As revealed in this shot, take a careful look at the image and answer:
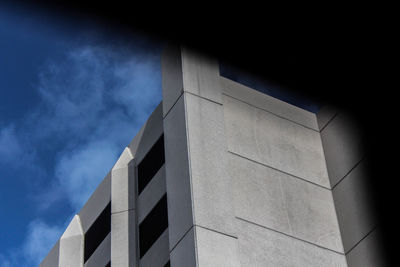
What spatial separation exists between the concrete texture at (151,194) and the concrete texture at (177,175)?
281cm

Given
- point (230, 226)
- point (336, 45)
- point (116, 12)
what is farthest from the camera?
point (230, 226)

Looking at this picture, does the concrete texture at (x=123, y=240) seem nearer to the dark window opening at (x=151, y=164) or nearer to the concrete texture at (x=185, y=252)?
the dark window opening at (x=151, y=164)

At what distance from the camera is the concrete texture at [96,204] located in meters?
28.2

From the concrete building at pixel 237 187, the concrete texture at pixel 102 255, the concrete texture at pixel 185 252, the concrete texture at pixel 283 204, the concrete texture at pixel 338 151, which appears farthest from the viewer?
the concrete texture at pixel 102 255

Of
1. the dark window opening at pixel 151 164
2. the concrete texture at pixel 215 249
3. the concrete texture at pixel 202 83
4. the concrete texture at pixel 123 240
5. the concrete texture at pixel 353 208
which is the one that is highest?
the dark window opening at pixel 151 164

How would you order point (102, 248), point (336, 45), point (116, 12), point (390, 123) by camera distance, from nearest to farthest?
point (116, 12) < point (336, 45) < point (390, 123) < point (102, 248)

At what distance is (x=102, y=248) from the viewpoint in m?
27.4

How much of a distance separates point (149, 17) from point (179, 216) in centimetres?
1651

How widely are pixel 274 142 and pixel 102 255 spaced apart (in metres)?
9.56

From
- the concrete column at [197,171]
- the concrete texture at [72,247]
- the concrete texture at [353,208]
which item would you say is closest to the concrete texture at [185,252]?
the concrete column at [197,171]

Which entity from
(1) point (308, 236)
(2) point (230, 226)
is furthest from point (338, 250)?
(2) point (230, 226)

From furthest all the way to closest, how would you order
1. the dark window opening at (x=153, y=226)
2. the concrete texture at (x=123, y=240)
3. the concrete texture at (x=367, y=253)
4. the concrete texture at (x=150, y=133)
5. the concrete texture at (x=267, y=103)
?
the concrete texture at (x=150, y=133) → the concrete texture at (x=123, y=240) → the dark window opening at (x=153, y=226) → the concrete texture at (x=267, y=103) → the concrete texture at (x=367, y=253)

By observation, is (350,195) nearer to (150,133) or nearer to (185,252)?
(185,252)

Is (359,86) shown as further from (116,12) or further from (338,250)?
(338,250)
